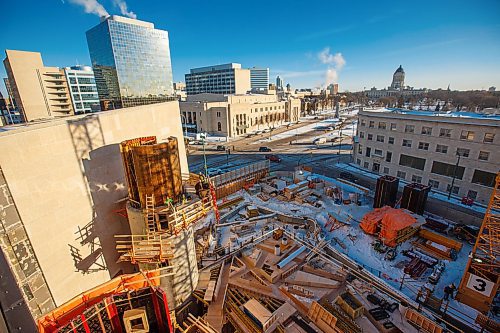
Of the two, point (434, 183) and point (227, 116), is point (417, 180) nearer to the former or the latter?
point (434, 183)

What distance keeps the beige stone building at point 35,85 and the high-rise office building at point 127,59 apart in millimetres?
17130

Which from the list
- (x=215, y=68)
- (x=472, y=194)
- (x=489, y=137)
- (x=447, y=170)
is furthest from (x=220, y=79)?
(x=472, y=194)

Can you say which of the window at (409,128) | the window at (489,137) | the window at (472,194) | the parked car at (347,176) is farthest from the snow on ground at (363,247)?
the window at (489,137)

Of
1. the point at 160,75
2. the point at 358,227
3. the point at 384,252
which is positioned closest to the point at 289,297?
the point at 384,252

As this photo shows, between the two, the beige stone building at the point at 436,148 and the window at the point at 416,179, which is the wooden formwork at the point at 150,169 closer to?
the beige stone building at the point at 436,148

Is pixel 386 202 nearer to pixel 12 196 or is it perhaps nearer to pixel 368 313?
pixel 368 313

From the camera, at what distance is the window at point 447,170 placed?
30.6 meters

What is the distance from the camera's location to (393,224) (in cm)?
2169

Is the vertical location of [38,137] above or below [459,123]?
above

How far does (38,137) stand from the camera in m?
10.4

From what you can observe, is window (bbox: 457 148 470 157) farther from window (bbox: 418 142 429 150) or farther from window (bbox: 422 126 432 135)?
window (bbox: 422 126 432 135)

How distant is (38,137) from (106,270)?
8521mm

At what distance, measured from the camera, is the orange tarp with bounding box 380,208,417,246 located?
2156 centimetres

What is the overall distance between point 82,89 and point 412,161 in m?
124
